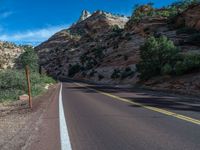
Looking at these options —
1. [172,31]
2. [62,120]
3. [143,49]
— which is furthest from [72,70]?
[62,120]

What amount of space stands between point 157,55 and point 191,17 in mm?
30310

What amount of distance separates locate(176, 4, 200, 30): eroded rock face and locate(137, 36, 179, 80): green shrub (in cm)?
2578

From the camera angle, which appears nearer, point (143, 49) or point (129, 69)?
point (143, 49)

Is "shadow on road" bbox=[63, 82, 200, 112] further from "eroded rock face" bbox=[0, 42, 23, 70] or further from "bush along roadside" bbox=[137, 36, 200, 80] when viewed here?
"eroded rock face" bbox=[0, 42, 23, 70]

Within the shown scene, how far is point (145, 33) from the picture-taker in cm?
7231

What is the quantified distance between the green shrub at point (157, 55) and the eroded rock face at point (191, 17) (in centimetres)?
2578

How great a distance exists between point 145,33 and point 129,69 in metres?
18.5

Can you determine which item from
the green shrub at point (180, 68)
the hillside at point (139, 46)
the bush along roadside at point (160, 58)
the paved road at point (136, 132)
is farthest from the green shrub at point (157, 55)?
the paved road at point (136, 132)

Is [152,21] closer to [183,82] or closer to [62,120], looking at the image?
[183,82]

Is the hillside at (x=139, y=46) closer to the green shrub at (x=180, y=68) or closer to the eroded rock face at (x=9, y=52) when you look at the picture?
the green shrub at (x=180, y=68)

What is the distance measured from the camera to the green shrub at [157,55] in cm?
3600

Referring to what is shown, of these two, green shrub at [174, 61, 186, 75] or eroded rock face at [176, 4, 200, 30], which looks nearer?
green shrub at [174, 61, 186, 75]

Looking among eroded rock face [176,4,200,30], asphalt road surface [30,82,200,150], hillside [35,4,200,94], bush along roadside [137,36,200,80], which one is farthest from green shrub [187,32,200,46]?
asphalt road surface [30,82,200,150]

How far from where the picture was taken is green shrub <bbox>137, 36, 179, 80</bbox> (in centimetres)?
3600
